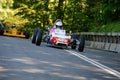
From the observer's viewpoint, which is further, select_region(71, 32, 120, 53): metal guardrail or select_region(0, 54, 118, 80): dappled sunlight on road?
select_region(71, 32, 120, 53): metal guardrail

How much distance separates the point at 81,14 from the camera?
1827 inches

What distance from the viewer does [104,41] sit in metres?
30.6

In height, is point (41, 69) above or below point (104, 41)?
above

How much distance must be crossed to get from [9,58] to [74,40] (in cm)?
1042

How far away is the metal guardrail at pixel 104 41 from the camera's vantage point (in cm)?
2708

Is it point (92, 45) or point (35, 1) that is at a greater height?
point (35, 1)

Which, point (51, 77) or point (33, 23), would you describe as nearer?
point (51, 77)

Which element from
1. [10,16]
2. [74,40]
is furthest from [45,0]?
[74,40]

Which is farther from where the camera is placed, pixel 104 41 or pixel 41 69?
pixel 104 41

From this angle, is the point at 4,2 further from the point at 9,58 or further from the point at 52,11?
the point at 9,58

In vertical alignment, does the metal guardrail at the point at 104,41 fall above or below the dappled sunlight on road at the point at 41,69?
below

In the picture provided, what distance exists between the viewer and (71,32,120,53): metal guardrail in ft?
88.8

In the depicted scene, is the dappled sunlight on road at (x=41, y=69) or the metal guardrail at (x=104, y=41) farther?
the metal guardrail at (x=104, y=41)

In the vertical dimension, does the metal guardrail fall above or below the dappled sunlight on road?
below
